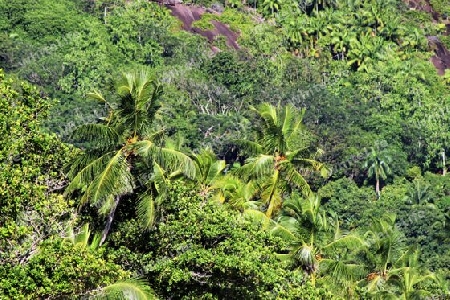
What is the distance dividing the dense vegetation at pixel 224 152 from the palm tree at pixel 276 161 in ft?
0.22

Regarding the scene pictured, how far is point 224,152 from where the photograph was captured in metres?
84.6

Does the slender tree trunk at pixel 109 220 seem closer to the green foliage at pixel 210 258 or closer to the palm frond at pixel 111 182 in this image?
the palm frond at pixel 111 182

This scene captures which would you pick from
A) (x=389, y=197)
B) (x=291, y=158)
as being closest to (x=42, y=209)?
(x=291, y=158)

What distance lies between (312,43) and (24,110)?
315ft

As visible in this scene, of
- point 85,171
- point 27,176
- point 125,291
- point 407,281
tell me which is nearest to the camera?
point 125,291

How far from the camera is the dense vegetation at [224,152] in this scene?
22.2 m

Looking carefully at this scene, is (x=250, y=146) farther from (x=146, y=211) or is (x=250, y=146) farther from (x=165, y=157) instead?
(x=146, y=211)

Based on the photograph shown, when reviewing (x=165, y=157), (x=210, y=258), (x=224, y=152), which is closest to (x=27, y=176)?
(x=165, y=157)

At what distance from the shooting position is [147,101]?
79.9 ft

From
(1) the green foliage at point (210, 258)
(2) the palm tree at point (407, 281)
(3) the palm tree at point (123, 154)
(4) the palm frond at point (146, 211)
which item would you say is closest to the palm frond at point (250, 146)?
(2) the palm tree at point (407, 281)

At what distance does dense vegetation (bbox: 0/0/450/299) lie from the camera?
22219 millimetres

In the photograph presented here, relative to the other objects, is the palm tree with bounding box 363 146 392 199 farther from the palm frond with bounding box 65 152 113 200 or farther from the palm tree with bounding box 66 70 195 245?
the palm frond with bounding box 65 152 113 200

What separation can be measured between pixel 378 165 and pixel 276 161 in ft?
192

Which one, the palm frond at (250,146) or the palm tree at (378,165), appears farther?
the palm tree at (378,165)
